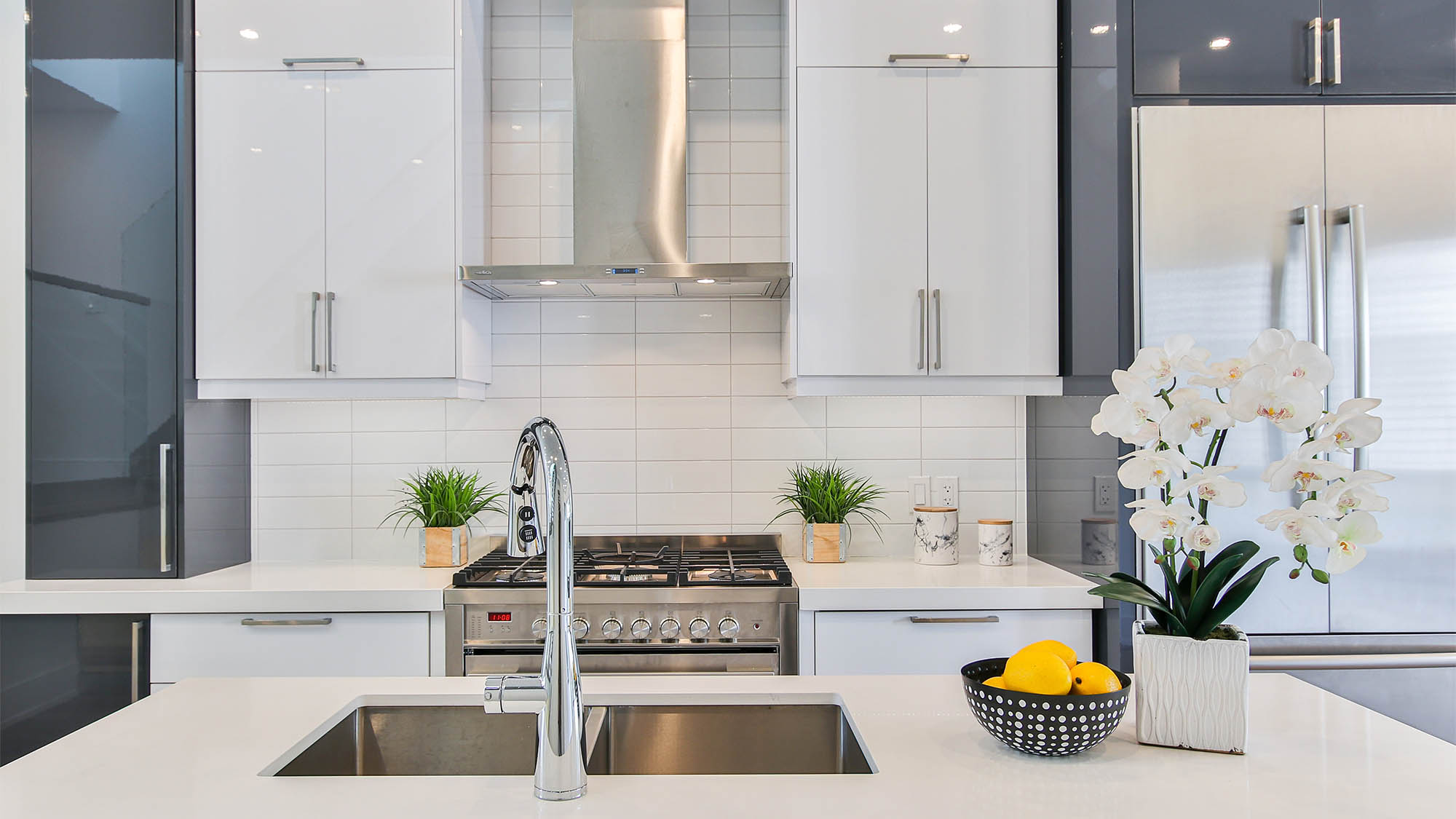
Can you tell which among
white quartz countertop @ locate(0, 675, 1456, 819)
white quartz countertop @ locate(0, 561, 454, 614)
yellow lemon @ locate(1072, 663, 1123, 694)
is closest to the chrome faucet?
white quartz countertop @ locate(0, 675, 1456, 819)

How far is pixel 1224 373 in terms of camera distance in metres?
1.09

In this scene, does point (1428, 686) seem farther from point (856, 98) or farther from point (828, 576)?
point (856, 98)

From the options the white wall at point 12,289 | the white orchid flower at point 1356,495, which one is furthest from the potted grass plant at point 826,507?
the white wall at point 12,289

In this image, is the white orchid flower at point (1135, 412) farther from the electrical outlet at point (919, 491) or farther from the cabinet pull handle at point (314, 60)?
the cabinet pull handle at point (314, 60)

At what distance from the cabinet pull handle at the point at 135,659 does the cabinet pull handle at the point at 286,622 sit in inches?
10.7

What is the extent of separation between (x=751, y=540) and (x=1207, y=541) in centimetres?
198

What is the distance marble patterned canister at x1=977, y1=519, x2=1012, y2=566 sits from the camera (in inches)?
107

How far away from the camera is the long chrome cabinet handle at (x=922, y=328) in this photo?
2.59 m

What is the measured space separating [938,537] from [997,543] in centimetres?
17

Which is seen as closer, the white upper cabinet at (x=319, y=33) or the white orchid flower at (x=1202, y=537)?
the white orchid flower at (x=1202, y=537)

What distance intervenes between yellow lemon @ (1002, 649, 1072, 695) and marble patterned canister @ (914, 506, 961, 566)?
5.34 feet

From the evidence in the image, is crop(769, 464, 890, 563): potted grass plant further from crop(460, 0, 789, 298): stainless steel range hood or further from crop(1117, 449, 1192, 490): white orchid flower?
crop(1117, 449, 1192, 490): white orchid flower

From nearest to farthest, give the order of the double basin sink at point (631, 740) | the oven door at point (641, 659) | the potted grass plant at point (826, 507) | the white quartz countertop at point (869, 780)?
the white quartz countertop at point (869, 780), the double basin sink at point (631, 740), the oven door at point (641, 659), the potted grass plant at point (826, 507)

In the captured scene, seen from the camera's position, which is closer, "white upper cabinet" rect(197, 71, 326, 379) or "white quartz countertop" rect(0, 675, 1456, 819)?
"white quartz countertop" rect(0, 675, 1456, 819)
